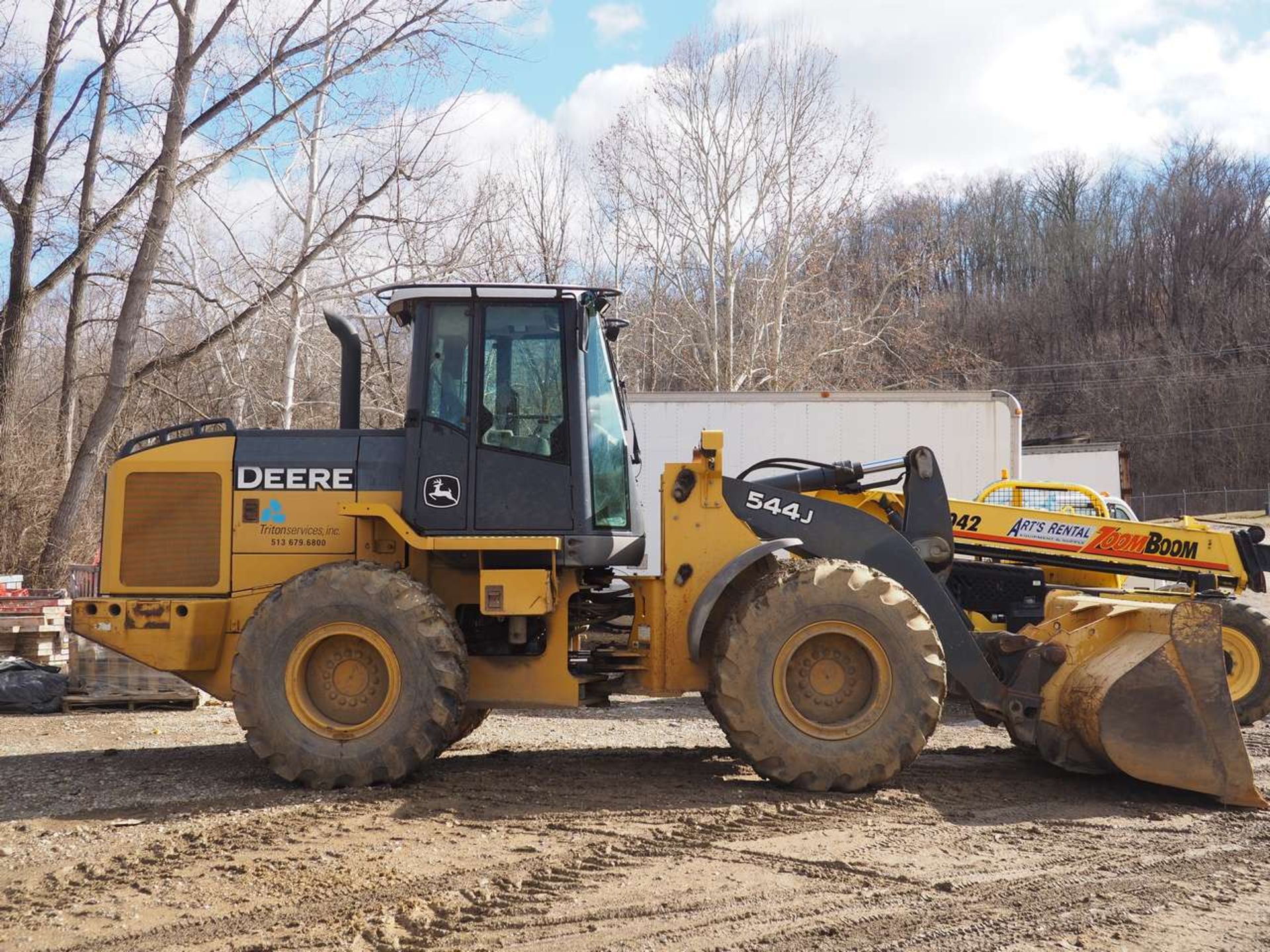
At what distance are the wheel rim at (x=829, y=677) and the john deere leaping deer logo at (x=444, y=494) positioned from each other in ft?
6.89

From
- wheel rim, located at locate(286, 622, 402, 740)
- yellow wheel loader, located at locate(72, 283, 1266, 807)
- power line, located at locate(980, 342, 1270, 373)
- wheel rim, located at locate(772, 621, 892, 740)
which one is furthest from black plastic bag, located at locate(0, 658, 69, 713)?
power line, located at locate(980, 342, 1270, 373)

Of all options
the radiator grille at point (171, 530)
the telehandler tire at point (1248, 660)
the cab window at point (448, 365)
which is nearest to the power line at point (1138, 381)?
the telehandler tire at point (1248, 660)

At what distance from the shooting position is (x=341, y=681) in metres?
6.75

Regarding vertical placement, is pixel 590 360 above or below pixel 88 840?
above

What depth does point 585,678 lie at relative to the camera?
7.01 m

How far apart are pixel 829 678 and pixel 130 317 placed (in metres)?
12.7

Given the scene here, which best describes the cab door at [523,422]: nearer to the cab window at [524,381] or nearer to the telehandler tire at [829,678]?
the cab window at [524,381]

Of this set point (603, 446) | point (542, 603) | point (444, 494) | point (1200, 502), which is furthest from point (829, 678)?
point (1200, 502)

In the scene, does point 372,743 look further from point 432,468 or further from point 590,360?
point 590,360

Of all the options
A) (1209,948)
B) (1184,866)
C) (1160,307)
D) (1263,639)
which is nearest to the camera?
(1209,948)

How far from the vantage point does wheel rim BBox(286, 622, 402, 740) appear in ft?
21.8

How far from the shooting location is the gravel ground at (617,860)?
14.4 ft

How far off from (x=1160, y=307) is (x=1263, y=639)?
55.3 metres

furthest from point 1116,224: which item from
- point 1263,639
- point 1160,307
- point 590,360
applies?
point 590,360
